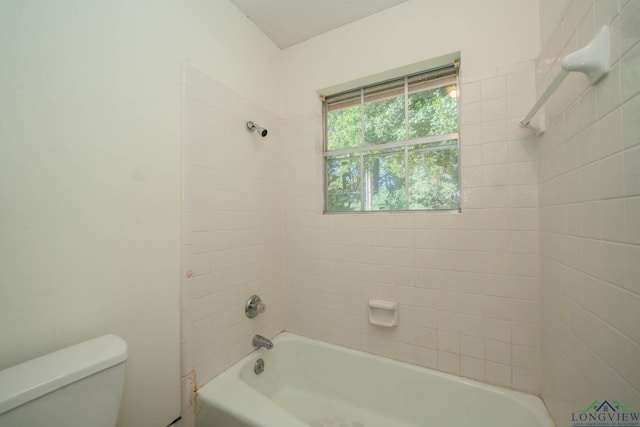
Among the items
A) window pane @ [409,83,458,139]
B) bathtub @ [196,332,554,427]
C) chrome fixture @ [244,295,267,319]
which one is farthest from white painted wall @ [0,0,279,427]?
window pane @ [409,83,458,139]

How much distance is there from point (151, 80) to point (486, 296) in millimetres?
1920

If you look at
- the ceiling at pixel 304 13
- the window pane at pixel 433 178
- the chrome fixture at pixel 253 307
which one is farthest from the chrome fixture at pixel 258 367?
the ceiling at pixel 304 13

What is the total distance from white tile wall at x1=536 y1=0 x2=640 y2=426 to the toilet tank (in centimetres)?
140

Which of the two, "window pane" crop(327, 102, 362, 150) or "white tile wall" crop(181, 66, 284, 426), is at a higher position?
"window pane" crop(327, 102, 362, 150)

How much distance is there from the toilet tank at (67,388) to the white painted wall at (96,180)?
0.11 m

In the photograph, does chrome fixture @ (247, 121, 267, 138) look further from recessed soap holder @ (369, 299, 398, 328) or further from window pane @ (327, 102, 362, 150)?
recessed soap holder @ (369, 299, 398, 328)

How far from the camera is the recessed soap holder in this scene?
4.84ft

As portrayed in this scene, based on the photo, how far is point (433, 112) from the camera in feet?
5.11

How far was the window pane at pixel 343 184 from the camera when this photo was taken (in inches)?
69.9

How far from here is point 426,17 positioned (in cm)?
142

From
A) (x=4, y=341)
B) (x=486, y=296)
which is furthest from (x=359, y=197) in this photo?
(x=4, y=341)

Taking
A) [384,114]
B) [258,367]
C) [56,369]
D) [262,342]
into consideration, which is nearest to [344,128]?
[384,114]

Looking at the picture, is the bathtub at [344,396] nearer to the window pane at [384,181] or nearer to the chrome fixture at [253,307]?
the chrome fixture at [253,307]

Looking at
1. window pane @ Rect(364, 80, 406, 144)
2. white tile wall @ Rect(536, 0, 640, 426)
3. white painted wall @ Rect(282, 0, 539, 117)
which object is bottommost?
white tile wall @ Rect(536, 0, 640, 426)
